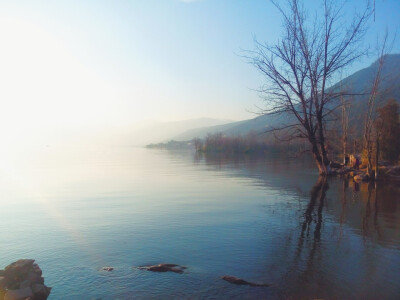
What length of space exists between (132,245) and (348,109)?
49.5 meters

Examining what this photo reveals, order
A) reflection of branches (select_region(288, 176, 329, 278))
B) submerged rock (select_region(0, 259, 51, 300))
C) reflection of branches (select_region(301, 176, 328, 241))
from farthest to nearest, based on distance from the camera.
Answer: reflection of branches (select_region(301, 176, 328, 241))
reflection of branches (select_region(288, 176, 329, 278))
submerged rock (select_region(0, 259, 51, 300))

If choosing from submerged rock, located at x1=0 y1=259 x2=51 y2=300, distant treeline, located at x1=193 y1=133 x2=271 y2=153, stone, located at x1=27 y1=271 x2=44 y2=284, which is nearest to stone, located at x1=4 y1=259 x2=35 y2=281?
submerged rock, located at x1=0 y1=259 x2=51 y2=300

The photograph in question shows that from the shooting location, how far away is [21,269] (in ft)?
28.8

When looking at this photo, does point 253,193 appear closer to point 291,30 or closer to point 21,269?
point 291,30

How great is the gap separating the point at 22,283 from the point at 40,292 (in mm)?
527

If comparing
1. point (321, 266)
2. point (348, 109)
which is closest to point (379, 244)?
point (321, 266)

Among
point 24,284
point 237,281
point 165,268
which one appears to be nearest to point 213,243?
point 165,268

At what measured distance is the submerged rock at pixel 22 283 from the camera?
26.8 ft

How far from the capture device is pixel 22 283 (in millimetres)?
8500

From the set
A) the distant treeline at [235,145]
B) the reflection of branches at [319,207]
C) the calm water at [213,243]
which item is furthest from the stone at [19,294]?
the distant treeline at [235,145]

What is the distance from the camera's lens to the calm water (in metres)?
9.02

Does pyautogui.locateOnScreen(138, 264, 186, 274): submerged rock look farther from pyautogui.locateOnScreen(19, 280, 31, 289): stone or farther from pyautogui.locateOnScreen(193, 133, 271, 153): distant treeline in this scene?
pyautogui.locateOnScreen(193, 133, 271, 153): distant treeline

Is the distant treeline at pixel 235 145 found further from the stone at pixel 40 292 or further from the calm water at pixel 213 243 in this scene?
the stone at pixel 40 292

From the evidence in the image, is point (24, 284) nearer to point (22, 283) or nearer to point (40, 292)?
point (22, 283)
